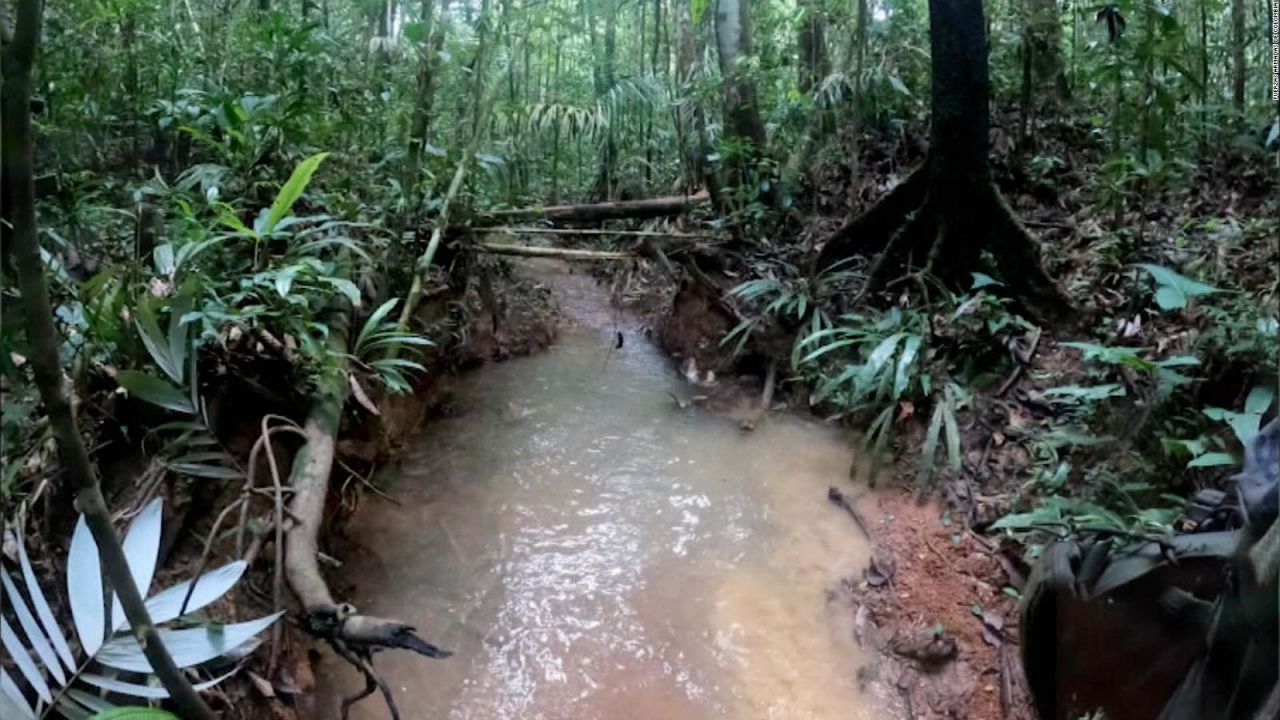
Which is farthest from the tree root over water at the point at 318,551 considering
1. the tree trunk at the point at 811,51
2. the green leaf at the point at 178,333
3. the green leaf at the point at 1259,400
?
the tree trunk at the point at 811,51

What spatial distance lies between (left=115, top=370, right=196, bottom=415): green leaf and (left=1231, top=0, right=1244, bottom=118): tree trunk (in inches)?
190

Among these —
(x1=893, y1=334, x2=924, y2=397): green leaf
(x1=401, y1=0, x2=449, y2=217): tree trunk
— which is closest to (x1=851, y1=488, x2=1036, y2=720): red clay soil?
(x1=893, y1=334, x2=924, y2=397): green leaf

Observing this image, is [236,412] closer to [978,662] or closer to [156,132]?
[156,132]

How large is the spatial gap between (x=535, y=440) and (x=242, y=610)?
87.5 inches

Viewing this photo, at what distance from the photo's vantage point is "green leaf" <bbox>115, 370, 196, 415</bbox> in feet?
6.69

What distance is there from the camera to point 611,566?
11.5 feet

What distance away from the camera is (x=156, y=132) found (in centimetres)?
463

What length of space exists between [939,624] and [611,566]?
1296 millimetres

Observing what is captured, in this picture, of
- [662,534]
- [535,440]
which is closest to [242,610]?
[662,534]

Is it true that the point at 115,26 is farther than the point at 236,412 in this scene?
Yes

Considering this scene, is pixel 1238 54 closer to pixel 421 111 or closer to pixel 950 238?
pixel 950 238

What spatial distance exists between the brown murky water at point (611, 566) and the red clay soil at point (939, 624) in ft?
0.40

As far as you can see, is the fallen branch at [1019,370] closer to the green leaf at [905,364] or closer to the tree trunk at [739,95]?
the green leaf at [905,364]

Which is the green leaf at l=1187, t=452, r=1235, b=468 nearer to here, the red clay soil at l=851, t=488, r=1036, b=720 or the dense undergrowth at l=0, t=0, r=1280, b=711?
the dense undergrowth at l=0, t=0, r=1280, b=711
